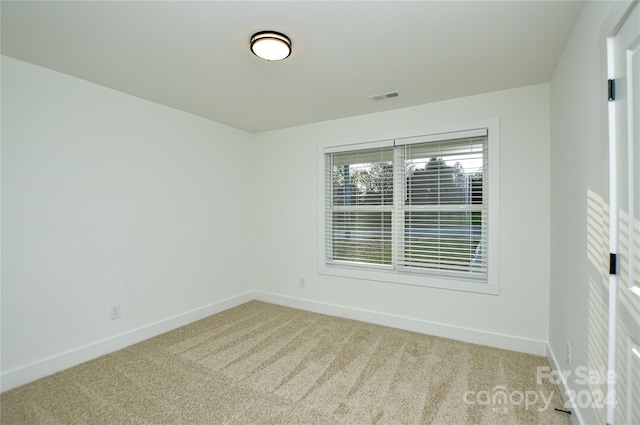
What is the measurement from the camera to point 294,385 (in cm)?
220

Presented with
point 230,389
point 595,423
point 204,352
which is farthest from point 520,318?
point 204,352

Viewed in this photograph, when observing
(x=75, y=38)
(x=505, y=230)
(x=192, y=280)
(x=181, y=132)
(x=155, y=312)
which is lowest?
(x=155, y=312)

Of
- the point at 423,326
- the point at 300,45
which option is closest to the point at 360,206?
the point at 423,326

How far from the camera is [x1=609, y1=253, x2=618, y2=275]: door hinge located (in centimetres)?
127

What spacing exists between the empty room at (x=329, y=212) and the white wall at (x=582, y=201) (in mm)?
23

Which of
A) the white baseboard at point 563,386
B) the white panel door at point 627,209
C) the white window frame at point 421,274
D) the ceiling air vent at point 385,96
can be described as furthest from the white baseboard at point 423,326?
the ceiling air vent at point 385,96

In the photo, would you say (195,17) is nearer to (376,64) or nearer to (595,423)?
(376,64)

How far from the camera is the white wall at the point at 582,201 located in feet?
4.55

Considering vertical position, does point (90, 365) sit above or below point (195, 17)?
below

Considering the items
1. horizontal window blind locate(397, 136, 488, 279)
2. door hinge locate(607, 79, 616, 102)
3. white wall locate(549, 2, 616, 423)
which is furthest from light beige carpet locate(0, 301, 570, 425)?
door hinge locate(607, 79, 616, 102)

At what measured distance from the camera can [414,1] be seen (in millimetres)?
1639

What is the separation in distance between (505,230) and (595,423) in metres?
1.70

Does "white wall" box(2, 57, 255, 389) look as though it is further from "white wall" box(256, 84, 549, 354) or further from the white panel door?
the white panel door

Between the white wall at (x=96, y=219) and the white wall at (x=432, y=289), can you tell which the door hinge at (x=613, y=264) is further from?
the white wall at (x=96, y=219)
